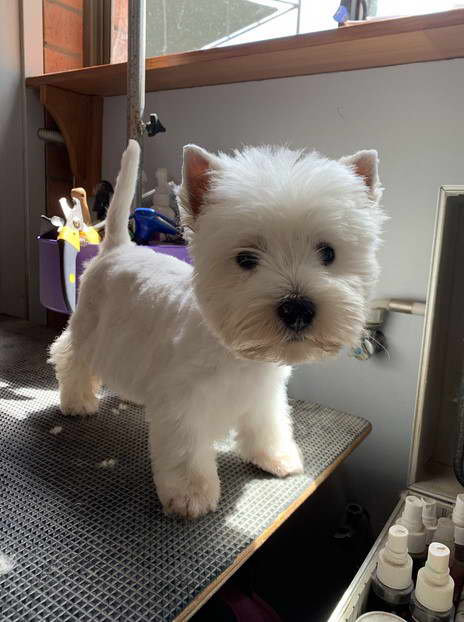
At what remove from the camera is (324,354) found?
741 mm

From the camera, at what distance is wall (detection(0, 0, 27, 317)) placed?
1.80 m

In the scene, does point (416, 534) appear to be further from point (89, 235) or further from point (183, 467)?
point (89, 235)

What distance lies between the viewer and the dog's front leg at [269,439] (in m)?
0.97

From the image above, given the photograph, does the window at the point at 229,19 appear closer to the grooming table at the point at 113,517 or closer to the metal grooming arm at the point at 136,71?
the metal grooming arm at the point at 136,71

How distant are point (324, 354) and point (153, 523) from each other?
14.7 inches

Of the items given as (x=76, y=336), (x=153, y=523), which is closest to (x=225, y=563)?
(x=153, y=523)

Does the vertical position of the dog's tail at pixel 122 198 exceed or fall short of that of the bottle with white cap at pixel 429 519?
it exceeds it

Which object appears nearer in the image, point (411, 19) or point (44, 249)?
point (411, 19)

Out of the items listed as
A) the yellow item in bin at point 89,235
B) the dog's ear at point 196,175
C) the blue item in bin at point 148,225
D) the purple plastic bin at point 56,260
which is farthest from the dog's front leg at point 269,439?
the yellow item in bin at point 89,235

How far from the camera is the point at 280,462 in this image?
970 mm

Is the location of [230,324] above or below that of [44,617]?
above

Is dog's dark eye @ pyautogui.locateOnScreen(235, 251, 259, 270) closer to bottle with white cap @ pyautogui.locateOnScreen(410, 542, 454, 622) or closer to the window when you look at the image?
bottle with white cap @ pyautogui.locateOnScreen(410, 542, 454, 622)

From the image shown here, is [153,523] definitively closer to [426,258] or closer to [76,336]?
[76,336]

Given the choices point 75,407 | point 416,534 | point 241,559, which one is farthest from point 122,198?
point 416,534
